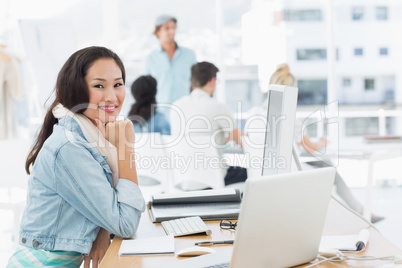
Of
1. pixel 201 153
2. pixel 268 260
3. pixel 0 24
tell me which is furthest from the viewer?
pixel 0 24

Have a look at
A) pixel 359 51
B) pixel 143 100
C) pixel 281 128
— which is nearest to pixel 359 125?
pixel 359 51

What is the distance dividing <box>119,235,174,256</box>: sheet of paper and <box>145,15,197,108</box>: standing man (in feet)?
10.9

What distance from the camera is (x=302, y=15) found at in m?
5.39

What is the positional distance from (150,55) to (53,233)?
334cm

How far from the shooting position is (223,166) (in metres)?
3.16

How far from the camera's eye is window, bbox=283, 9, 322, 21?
5367 millimetres

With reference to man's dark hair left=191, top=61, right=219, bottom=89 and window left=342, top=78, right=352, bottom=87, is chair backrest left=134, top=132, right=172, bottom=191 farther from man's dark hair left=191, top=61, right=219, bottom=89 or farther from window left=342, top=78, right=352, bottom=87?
window left=342, top=78, right=352, bottom=87

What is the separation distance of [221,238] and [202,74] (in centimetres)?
204

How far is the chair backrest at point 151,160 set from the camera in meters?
3.22

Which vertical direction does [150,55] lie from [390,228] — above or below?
above

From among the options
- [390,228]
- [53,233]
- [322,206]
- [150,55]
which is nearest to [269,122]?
[322,206]

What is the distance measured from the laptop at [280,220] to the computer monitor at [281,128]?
37cm

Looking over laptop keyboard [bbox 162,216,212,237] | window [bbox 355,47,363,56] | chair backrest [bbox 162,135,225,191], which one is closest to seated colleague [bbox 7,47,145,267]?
laptop keyboard [bbox 162,216,212,237]

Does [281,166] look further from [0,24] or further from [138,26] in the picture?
[0,24]
